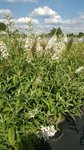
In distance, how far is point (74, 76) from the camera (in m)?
6.30

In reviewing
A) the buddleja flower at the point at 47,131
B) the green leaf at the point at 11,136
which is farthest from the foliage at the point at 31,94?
the buddleja flower at the point at 47,131

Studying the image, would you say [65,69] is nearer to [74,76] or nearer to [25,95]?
[74,76]

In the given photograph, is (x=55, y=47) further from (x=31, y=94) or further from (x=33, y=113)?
(x=33, y=113)

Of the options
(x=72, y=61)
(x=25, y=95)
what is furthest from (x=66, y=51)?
(x=25, y=95)

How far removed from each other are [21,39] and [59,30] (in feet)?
3.46

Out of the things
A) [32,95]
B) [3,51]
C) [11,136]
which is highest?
[3,51]

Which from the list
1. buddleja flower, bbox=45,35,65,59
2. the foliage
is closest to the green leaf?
the foliage

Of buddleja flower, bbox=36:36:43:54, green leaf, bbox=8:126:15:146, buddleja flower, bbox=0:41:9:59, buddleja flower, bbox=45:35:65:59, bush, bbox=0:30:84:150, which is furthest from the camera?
buddleja flower, bbox=45:35:65:59

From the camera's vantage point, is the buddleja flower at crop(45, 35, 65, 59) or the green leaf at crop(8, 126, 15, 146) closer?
the green leaf at crop(8, 126, 15, 146)

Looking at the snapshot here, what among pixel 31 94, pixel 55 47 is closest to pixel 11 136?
pixel 31 94

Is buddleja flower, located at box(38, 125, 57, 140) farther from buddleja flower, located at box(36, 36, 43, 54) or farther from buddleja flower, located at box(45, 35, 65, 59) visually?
buddleja flower, located at box(45, 35, 65, 59)

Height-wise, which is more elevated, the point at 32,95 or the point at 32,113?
the point at 32,95

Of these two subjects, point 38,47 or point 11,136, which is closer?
point 11,136

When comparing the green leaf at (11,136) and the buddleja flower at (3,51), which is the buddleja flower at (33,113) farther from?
the buddleja flower at (3,51)
